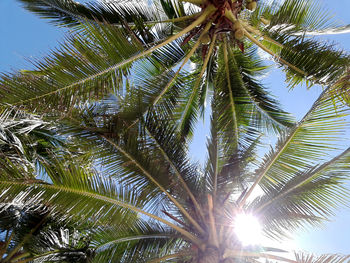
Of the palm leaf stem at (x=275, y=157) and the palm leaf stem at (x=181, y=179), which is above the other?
the palm leaf stem at (x=275, y=157)

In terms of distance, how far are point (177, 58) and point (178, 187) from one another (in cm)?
277

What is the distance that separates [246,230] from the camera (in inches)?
209

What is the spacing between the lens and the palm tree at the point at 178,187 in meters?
4.77

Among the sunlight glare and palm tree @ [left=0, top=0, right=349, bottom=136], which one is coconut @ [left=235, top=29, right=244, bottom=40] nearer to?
palm tree @ [left=0, top=0, right=349, bottom=136]

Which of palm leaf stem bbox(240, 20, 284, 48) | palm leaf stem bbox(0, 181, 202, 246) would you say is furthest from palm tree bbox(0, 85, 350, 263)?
palm leaf stem bbox(240, 20, 284, 48)

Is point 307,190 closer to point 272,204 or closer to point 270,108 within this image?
point 272,204

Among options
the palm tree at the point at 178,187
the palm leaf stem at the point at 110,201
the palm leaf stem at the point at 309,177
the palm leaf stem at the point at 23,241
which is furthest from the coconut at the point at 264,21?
the palm leaf stem at the point at 23,241

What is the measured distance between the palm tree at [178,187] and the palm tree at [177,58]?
0.53 metres

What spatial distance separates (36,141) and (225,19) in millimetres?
4680

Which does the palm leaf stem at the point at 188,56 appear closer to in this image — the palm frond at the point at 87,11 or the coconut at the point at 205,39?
the coconut at the point at 205,39

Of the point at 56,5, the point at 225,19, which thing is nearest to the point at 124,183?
the point at 225,19

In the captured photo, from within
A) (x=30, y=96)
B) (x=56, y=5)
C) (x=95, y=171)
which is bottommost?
(x=95, y=171)

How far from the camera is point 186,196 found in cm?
571

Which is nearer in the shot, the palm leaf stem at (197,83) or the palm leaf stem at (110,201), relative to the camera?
the palm leaf stem at (110,201)
